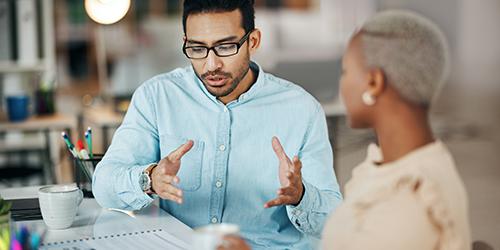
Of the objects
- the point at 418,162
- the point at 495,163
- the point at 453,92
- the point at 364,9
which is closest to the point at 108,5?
the point at 418,162

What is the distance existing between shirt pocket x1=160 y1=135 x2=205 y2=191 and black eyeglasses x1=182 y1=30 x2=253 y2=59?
0.26 metres

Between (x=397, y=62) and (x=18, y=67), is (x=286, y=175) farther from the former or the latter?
(x=18, y=67)

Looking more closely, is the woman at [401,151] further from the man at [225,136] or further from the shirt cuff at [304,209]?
the man at [225,136]

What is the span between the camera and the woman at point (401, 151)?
0.97 metres

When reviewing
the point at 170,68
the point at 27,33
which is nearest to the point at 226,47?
the point at 170,68

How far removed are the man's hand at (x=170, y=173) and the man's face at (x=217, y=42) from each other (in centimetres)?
29

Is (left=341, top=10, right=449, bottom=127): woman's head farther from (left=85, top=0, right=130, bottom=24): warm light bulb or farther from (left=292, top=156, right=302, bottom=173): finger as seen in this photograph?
(left=85, top=0, right=130, bottom=24): warm light bulb

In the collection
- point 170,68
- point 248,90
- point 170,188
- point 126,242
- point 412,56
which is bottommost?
point 170,68

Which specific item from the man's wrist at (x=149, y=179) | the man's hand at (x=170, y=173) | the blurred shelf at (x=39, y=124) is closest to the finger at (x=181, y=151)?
the man's hand at (x=170, y=173)

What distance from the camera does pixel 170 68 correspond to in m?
4.56

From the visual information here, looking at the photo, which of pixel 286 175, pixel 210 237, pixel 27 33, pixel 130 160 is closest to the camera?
pixel 210 237

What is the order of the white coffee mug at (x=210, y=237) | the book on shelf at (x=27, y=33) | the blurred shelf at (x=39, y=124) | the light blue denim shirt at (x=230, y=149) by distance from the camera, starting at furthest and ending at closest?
the book on shelf at (x=27, y=33) < the blurred shelf at (x=39, y=124) < the light blue denim shirt at (x=230, y=149) < the white coffee mug at (x=210, y=237)

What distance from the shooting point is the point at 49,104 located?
4.24 metres

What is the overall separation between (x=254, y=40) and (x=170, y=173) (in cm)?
47
